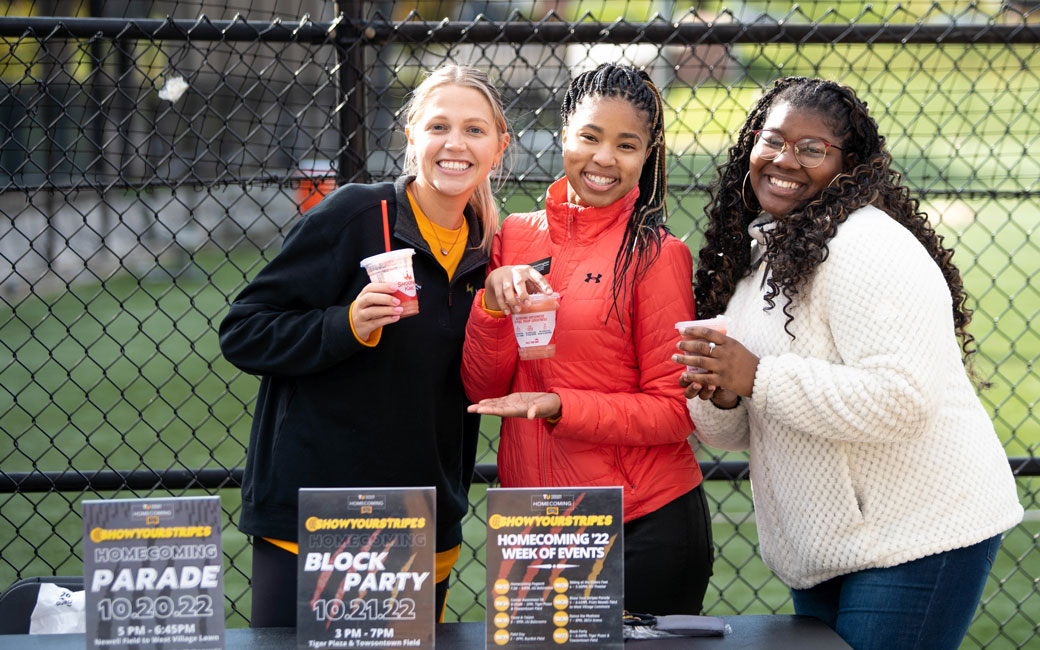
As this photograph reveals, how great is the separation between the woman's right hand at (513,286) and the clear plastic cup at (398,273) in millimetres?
182

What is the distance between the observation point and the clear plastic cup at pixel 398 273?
215cm

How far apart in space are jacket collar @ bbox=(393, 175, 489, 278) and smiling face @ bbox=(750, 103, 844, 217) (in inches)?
28.0

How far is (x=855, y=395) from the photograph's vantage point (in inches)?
78.3

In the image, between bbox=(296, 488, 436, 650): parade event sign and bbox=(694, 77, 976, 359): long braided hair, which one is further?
bbox=(694, 77, 976, 359): long braided hair

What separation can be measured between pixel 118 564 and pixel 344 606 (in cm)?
42

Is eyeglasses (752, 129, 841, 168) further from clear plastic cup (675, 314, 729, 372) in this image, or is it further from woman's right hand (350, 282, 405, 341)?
woman's right hand (350, 282, 405, 341)

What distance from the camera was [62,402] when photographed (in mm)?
7223

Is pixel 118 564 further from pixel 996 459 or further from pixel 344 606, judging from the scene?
pixel 996 459

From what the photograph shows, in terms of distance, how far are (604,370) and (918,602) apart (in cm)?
85

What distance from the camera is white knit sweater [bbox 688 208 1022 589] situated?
6.51 ft

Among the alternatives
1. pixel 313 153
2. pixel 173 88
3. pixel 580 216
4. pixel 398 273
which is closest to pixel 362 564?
pixel 398 273

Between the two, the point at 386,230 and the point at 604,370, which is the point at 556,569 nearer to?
the point at 604,370

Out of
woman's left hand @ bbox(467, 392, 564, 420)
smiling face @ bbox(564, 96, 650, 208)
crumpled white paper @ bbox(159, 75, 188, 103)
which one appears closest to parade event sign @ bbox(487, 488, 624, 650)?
woman's left hand @ bbox(467, 392, 564, 420)

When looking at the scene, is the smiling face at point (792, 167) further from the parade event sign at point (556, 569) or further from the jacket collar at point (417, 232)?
the parade event sign at point (556, 569)
